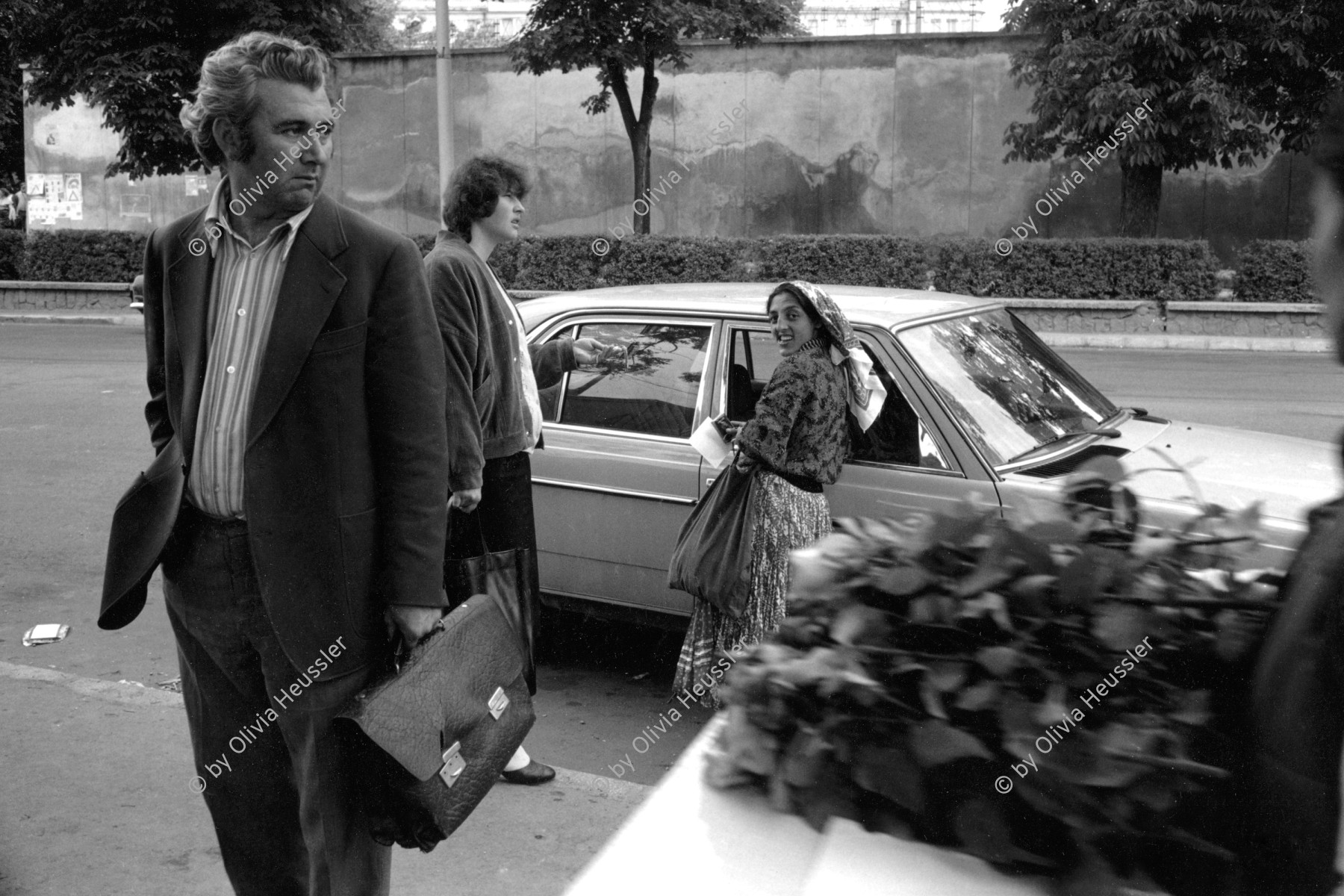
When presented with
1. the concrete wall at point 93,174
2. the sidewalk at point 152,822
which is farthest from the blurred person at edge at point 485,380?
the concrete wall at point 93,174

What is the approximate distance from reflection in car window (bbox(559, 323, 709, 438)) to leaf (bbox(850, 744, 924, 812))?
11.3 feet

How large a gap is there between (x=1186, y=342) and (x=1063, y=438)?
41.3 ft

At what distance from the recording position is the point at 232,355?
2.72 m

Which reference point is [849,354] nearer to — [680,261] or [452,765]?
[452,765]

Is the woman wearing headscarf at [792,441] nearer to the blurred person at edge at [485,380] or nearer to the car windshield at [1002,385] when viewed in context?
the car windshield at [1002,385]

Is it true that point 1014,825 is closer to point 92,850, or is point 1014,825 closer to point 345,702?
point 345,702

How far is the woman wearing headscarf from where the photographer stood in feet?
15.3

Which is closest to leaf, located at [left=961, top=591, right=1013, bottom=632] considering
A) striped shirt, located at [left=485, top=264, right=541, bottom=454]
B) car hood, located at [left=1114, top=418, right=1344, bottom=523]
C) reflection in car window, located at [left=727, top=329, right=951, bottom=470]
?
car hood, located at [left=1114, top=418, right=1344, bottom=523]

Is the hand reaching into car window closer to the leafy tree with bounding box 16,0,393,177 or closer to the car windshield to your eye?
the car windshield

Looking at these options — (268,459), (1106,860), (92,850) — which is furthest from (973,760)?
(92,850)

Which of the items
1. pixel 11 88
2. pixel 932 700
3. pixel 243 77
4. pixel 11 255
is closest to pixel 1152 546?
pixel 932 700

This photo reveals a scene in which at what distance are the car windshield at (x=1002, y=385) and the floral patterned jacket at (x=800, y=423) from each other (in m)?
0.43

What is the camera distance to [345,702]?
2.72 meters

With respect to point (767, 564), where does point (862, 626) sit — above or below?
above
